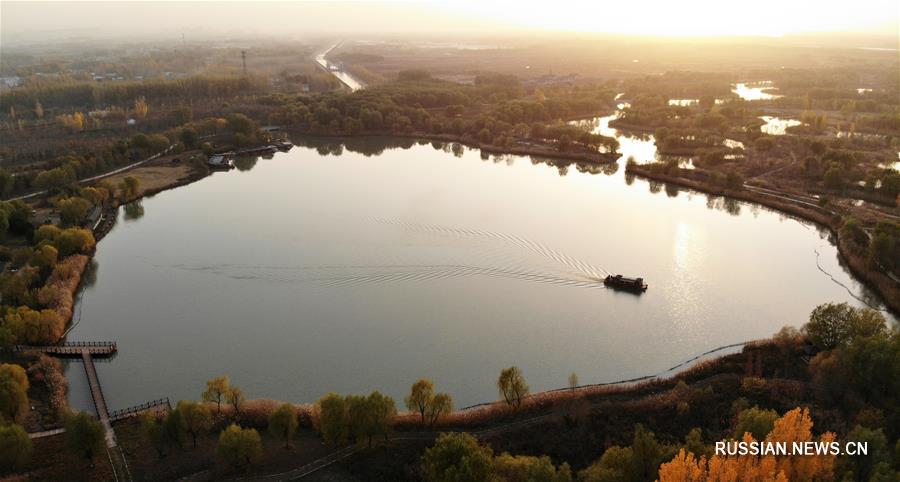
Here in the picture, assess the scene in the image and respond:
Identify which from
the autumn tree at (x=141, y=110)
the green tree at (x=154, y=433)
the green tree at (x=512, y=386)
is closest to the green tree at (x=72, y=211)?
the green tree at (x=154, y=433)

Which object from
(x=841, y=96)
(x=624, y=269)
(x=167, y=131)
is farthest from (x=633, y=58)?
(x=624, y=269)

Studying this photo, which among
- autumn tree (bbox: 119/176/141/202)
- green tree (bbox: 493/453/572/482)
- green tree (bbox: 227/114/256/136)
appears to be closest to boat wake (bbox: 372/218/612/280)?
green tree (bbox: 493/453/572/482)

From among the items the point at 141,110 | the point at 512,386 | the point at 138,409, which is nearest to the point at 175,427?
the point at 138,409

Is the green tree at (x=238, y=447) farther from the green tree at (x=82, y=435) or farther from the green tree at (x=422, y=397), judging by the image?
the green tree at (x=422, y=397)

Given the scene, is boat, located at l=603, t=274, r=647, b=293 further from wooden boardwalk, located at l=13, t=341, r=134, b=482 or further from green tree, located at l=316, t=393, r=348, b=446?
wooden boardwalk, located at l=13, t=341, r=134, b=482

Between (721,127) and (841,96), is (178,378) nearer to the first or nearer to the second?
(721,127)
